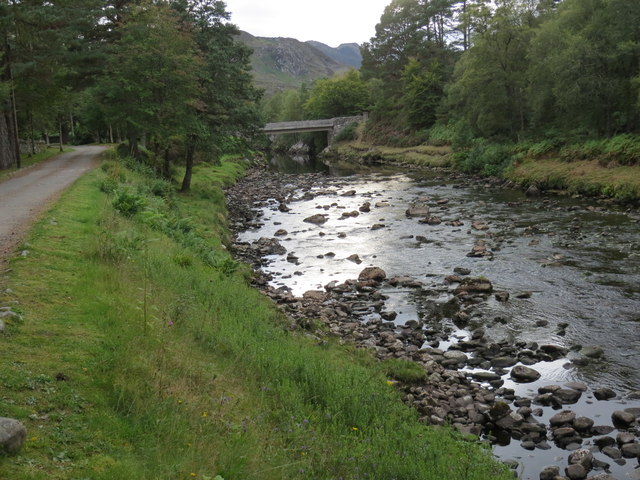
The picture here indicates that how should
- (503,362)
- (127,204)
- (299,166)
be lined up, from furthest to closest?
(299,166), (127,204), (503,362)

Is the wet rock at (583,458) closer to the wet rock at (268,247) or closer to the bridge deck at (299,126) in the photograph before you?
the wet rock at (268,247)

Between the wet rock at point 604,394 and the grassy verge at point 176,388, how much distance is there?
380 centimetres

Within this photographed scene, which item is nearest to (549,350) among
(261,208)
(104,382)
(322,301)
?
(322,301)

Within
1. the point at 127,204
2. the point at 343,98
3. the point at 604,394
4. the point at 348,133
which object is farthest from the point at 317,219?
the point at 343,98

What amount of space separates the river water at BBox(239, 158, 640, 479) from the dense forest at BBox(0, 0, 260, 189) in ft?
24.1

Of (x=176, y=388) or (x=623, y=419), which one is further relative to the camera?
(x=623, y=419)

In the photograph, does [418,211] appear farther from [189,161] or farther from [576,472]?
[576,472]

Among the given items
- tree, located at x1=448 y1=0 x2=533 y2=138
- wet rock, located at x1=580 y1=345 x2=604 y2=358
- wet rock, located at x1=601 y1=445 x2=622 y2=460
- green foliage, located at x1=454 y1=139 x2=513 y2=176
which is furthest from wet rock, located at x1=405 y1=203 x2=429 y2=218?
wet rock, located at x1=601 y1=445 x2=622 y2=460

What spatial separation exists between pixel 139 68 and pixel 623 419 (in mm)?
28097

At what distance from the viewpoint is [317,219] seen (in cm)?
3086

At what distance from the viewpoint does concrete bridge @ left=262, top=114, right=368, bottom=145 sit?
90.4 metres

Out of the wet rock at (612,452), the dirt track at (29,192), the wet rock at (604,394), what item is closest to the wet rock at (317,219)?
the dirt track at (29,192)

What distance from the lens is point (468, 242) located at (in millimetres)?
24031

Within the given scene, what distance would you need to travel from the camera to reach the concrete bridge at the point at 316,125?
90.4m
